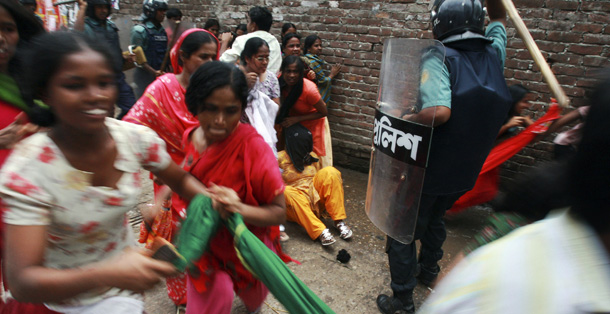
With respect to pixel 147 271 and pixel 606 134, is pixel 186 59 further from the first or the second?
pixel 606 134

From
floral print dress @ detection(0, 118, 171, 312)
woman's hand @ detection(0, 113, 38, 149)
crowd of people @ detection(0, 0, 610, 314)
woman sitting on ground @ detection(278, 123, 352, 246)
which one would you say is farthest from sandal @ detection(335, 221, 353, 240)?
woman's hand @ detection(0, 113, 38, 149)

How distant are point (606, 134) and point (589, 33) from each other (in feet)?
12.7

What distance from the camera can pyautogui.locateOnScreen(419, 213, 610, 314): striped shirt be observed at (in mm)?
625

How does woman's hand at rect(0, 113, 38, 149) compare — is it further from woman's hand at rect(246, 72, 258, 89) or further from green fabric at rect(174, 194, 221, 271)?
woman's hand at rect(246, 72, 258, 89)

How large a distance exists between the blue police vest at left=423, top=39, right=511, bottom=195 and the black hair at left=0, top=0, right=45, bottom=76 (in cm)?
208

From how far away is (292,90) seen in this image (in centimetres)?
368

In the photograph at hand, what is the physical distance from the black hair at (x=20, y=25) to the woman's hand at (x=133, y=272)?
112cm

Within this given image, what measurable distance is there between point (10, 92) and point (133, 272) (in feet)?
3.72

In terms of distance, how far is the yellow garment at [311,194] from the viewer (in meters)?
3.44

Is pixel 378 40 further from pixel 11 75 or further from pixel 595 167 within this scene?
pixel 595 167

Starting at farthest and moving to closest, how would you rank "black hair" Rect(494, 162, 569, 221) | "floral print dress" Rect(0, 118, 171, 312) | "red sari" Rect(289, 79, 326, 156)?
"red sari" Rect(289, 79, 326, 156)
"black hair" Rect(494, 162, 569, 221)
"floral print dress" Rect(0, 118, 171, 312)

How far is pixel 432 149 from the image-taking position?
7.27 feet

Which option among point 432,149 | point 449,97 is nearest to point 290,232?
point 432,149

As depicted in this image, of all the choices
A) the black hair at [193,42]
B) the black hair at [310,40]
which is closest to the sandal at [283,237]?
the black hair at [193,42]
